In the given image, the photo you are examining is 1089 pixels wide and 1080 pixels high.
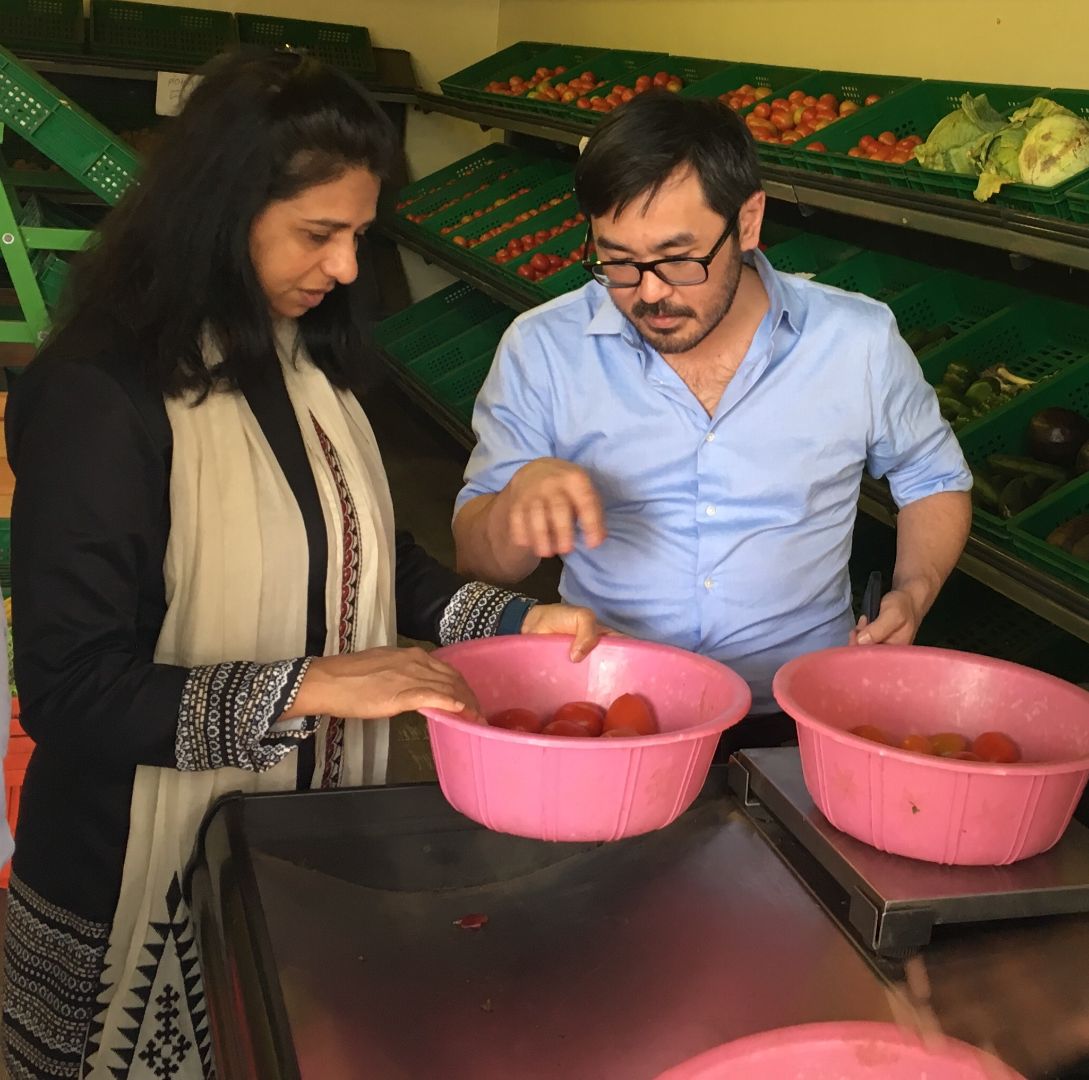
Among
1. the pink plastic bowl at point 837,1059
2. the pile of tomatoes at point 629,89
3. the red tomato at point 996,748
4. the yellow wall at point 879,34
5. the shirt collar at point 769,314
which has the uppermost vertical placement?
the yellow wall at point 879,34

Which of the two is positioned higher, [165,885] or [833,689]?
[833,689]

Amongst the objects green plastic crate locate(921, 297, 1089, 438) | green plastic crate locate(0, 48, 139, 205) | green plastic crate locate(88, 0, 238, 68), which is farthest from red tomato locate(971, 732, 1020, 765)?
green plastic crate locate(88, 0, 238, 68)

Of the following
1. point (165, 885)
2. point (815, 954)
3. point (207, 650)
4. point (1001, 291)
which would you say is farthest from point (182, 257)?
point (1001, 291)

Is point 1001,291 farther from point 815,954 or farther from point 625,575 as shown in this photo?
point 815,954

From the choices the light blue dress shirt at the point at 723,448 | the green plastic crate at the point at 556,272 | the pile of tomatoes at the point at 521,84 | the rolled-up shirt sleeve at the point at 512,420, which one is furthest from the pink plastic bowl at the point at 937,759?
the pile of tomatoes at the point at 521,84

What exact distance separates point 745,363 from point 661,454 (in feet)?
0.63

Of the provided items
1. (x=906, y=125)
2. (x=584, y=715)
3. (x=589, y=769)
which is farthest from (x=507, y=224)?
(x=589, y=769)

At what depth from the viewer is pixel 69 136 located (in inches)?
124

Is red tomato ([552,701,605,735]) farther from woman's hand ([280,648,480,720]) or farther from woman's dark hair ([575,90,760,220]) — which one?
woman's dark hair ([575,90,760,220])

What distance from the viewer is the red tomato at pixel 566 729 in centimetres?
140

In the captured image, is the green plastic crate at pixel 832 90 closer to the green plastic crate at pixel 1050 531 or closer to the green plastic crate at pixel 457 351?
the green plastic crate at pixel 1050 531

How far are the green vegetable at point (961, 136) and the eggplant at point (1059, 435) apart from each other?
60 centimetres

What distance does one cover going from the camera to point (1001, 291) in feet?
11.6

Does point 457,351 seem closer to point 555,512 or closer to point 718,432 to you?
point 718,432
